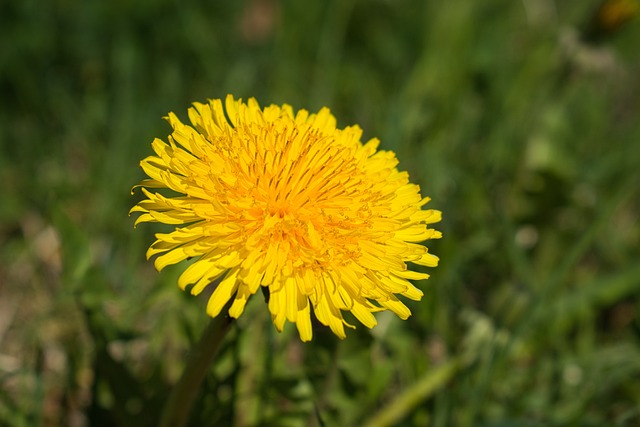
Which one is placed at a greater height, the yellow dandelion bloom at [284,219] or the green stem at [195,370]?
the yellow dandelion bloom at [284,219]

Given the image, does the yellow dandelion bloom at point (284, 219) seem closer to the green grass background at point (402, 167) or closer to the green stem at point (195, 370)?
the green stem at point (195, 370)

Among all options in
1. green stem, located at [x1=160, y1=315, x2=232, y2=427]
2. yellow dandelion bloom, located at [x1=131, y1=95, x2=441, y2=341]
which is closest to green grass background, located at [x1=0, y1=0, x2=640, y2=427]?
green stem, located at [x1=160, y1=315, x2=232, y2=427]

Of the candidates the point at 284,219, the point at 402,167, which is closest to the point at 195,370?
the point at 284,219

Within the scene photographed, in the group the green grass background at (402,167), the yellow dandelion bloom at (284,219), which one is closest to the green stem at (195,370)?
the yellow dandelion bloom at (284,219)

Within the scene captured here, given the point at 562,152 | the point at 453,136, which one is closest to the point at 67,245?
the point at 453,136

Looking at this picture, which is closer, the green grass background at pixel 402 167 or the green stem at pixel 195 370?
the green stem at pixel 195 370
